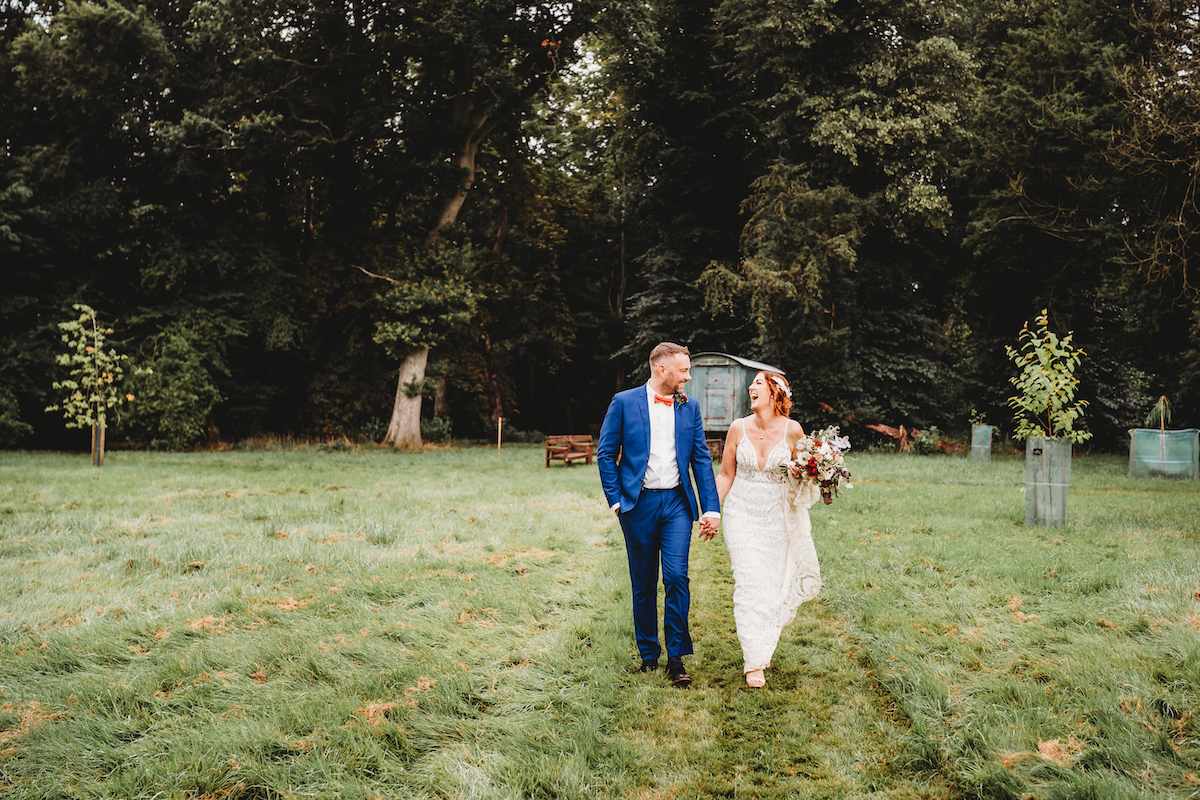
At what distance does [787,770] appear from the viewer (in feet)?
11.9

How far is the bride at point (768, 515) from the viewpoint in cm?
492

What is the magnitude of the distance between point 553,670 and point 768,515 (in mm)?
1787

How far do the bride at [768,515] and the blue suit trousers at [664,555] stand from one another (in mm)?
374

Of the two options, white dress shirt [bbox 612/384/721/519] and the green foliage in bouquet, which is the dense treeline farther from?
white dress shirt [bbox 612/384/721/519]

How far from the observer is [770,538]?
5.05 m

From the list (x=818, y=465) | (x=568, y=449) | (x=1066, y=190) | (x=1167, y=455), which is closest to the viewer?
(x=818, y=465)

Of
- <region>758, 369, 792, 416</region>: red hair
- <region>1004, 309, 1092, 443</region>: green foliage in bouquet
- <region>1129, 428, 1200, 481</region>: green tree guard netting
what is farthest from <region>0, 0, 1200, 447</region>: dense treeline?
<region>758, 369, 792, 416</region>: red hair

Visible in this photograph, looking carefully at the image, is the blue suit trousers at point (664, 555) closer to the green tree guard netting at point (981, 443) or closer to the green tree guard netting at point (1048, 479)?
the green tree guard netting at point (1048, 479)

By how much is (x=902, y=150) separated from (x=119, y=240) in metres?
25.1

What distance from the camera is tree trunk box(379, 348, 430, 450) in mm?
25797

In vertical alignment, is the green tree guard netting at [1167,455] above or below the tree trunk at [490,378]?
below

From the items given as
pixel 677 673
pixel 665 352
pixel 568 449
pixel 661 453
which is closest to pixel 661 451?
pixel 661 453

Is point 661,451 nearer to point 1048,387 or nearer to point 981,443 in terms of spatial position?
point 1048,387

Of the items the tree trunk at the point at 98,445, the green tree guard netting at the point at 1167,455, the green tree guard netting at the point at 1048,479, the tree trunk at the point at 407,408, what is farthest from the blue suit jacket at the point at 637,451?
the tree trunk at the point at 407,408
